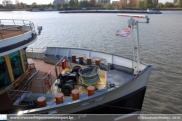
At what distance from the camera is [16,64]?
309 inches

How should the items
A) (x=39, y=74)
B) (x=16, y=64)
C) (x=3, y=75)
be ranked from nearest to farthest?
(x=3, y=75)
(x=16, y=64)
(x=39, y=74)

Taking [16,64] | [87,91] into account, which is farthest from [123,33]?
[16,64]

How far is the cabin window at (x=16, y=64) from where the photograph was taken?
7480 millimetres

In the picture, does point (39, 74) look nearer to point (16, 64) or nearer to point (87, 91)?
point (16, 64)

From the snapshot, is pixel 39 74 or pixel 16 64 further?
pixel 39 74

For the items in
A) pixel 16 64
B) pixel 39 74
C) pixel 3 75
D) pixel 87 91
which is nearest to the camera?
pixel 3 75

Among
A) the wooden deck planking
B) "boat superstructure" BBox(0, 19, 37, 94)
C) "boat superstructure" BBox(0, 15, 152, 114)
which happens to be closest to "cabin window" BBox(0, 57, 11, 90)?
"boat superstructure" BBox(0, 19, 37, 94)

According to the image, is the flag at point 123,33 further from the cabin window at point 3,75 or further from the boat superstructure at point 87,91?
the cabin window at point 3,75

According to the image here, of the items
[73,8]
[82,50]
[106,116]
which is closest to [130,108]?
[106,116]

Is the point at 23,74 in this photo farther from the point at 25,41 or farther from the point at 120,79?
the point at 120,79

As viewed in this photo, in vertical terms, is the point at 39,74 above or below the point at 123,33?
below

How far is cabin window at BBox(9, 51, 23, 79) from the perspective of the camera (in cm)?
748

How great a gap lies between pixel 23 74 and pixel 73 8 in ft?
446

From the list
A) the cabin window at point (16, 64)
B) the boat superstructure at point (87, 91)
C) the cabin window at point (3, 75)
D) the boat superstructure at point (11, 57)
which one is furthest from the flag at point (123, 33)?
the cabin window at point (3, 75)
